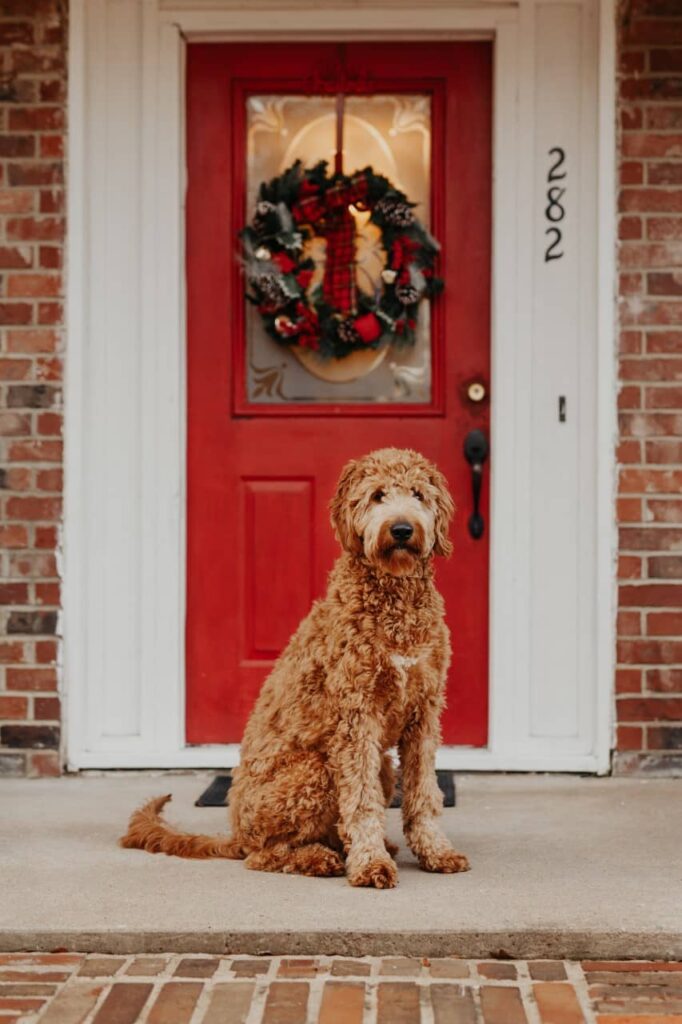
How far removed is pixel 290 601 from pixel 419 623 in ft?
5.46

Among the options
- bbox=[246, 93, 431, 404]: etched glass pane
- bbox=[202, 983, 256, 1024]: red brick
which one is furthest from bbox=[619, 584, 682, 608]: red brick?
bbox=[202, 983, 256, 1024]: red brick

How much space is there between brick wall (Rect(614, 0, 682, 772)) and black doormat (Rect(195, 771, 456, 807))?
0.66 metres

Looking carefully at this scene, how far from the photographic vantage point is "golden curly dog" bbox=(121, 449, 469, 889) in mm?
3760

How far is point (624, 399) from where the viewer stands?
5.24 meters

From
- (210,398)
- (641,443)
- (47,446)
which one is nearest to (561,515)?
(641,443)

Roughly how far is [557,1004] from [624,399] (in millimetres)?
2685

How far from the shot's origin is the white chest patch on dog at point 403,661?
3826 millimetres

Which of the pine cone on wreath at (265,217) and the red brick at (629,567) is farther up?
the pine cone on wreath at (265,217)

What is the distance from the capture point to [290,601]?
547 cm

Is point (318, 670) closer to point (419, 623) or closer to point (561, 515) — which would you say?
point (419, 623)

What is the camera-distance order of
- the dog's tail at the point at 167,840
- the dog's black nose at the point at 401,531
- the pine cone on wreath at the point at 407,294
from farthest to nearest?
the pine cone on wreath at the point at 407,294 → the dog's tail at the point at 167,840 → the dog's black nose at the point at 401,531

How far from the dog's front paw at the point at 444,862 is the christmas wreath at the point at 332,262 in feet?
7.13

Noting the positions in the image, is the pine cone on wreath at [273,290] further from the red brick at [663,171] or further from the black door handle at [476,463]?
the red brick at [663,171]

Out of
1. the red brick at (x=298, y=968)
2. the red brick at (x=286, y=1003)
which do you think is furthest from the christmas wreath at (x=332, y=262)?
the red brick at (x=286, y=1003)
